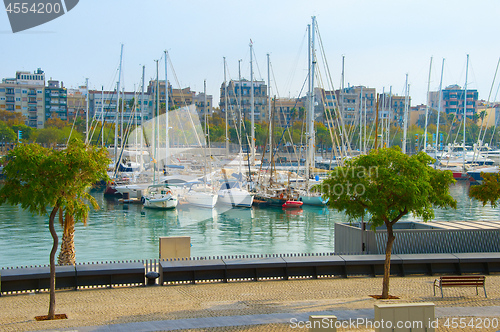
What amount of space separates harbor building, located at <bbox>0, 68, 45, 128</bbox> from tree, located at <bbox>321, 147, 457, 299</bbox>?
141 metres

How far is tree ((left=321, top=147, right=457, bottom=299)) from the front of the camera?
41.9 feet

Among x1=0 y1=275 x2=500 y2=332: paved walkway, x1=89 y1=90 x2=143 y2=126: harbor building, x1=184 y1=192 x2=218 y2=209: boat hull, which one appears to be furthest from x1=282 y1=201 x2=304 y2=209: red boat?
x1=0 y1=275 x2=500 y2=332: paved walkway

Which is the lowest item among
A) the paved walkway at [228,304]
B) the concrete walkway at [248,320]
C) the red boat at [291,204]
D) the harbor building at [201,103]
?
the red boat at [291,204]

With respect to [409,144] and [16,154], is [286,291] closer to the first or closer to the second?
[16,154]

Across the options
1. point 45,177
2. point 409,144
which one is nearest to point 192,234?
point 45,177

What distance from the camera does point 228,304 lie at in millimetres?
12086

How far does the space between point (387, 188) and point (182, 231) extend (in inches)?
1035

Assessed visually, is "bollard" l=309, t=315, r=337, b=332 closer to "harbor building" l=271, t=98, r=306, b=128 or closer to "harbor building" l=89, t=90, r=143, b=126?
"harbor building" l=89, t=90, r=143, b=126

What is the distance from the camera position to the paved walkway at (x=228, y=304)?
10219mm

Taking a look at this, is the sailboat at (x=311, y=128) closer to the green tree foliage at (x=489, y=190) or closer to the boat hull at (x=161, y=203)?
the boat hull at (x=161, y=203)

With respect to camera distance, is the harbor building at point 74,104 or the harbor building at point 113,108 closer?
the harbor building at point 113,108

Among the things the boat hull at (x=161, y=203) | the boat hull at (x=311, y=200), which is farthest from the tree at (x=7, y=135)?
the boat hull at (x=311, y=200)

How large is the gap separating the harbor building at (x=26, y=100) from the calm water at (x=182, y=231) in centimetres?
10333

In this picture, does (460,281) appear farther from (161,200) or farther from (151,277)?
(161,200)
